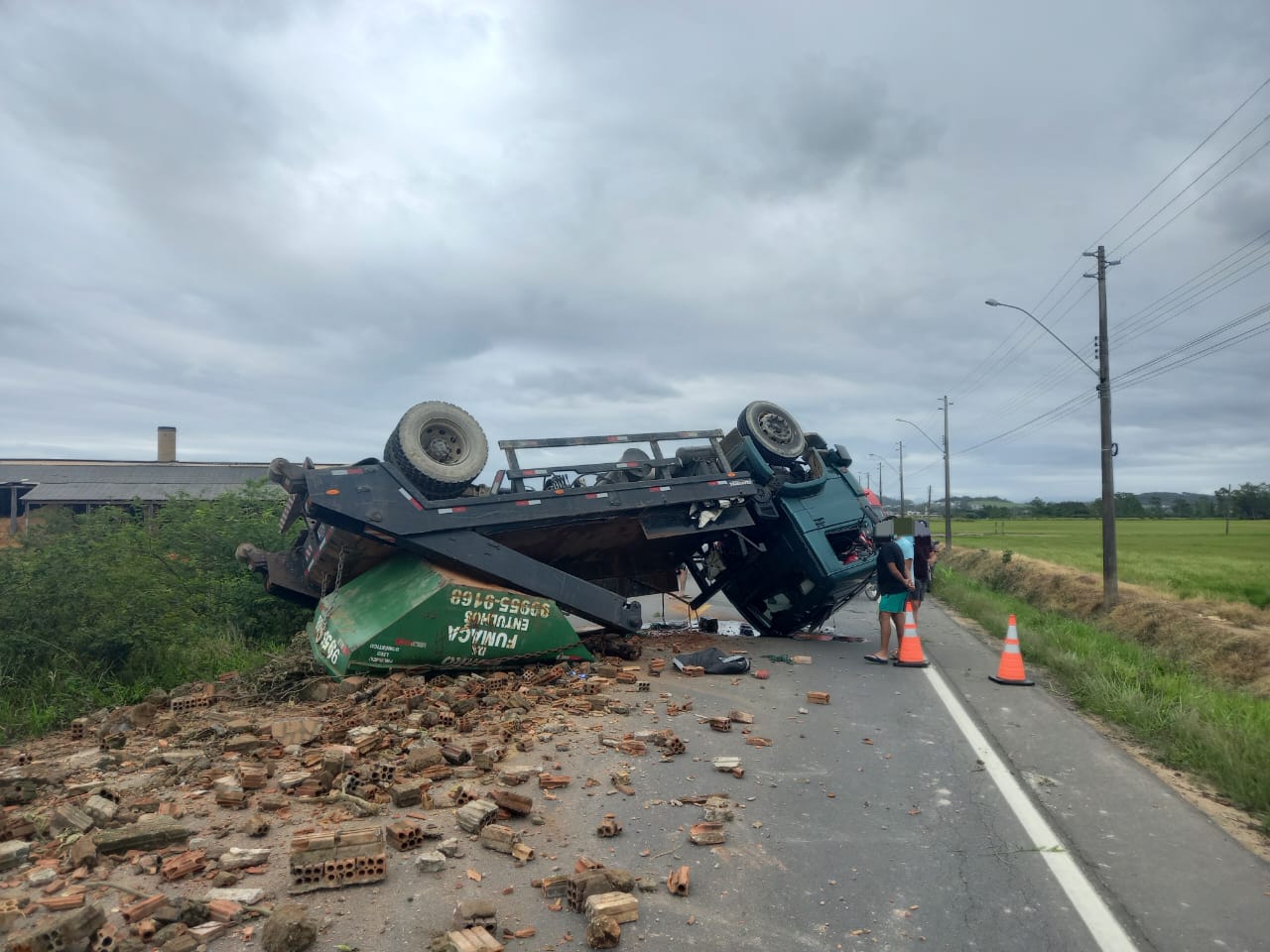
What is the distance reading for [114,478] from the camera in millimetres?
34812

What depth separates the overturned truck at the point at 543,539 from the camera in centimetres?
789

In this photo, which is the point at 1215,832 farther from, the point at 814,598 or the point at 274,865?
the point at 814,598

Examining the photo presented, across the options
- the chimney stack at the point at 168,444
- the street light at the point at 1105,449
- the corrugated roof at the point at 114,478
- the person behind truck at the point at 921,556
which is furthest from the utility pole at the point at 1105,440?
the chimney stack at the point at 168,444

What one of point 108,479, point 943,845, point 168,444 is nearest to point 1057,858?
point 943,845

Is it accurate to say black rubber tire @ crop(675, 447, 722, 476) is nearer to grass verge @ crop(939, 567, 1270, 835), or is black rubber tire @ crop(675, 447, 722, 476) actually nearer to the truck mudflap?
the truck mudflap

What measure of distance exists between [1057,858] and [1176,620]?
1325cm

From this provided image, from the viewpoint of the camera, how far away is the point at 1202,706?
7438mm

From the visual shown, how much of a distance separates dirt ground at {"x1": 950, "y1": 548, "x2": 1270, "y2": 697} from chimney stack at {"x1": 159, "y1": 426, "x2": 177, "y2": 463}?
36664mm

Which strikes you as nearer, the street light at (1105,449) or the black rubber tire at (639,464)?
the black rubber tire at (639,464)

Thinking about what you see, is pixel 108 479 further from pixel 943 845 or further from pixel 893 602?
pixel 943 845

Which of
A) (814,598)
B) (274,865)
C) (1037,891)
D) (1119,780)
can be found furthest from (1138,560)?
(274,865)

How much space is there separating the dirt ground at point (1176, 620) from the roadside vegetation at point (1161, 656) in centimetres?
3

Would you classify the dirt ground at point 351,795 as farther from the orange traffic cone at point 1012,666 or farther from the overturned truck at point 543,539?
the orange traffic cone at point 1012,666

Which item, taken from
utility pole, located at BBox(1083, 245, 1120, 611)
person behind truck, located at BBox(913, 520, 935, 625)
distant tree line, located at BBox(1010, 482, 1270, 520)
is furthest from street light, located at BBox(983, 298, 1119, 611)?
distant tree line, located at BBox(1010, 482, 1270, 520)
